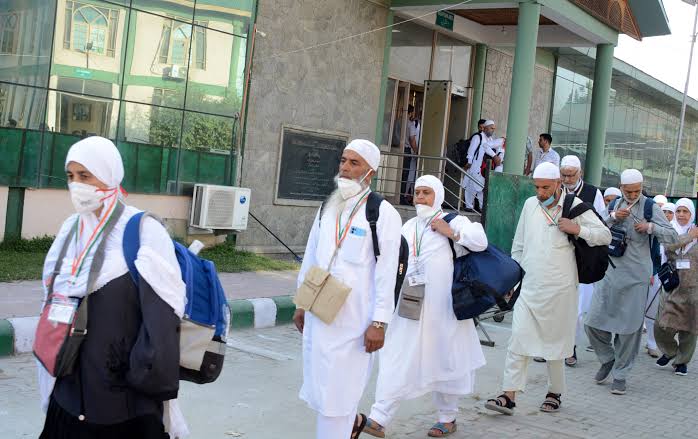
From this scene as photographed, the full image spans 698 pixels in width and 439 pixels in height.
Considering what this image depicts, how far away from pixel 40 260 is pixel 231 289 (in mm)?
2094

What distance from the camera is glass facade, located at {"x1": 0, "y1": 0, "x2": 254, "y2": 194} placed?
32.1 ft

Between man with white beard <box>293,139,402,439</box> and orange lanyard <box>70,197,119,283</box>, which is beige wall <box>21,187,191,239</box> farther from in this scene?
orange lanyard <box>70,197,119,283</box>

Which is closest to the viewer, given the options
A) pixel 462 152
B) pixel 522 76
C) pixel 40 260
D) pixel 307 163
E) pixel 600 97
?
pixel 40 260

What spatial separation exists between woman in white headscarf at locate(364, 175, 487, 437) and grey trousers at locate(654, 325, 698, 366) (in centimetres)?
351

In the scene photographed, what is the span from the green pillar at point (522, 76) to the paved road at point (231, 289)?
478 cm

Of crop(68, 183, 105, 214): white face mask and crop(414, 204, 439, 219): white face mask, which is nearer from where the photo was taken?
crop(68, 183, 105, 214): white face mask

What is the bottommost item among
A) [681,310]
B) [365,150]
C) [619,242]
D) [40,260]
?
[40,260]

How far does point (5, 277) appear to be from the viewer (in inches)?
336

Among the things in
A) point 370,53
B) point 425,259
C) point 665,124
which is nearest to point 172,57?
point 370,53

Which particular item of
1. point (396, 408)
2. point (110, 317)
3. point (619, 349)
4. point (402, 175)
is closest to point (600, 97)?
point (402, 175)

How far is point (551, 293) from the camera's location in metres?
6.62

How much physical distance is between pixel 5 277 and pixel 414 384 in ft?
15.6

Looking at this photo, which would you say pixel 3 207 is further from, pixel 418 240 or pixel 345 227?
pixel 345 227

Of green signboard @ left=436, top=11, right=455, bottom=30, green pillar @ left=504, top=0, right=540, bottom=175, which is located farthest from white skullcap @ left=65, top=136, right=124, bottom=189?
green signboard @ left=436, top=11, right=455, bottom=30
